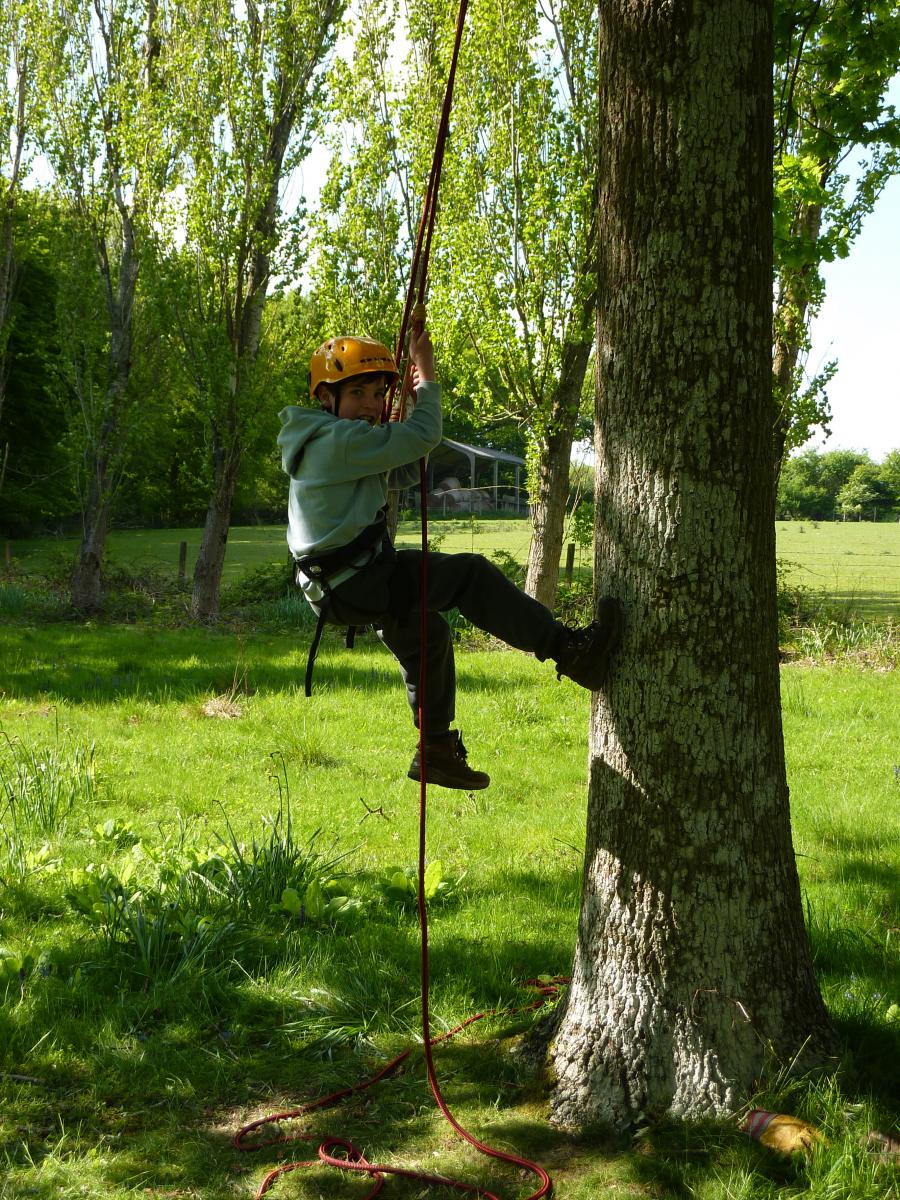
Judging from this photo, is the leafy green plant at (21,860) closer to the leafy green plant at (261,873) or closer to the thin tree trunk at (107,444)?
the leafy green plant at (261,873)

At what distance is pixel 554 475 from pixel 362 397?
9574mm

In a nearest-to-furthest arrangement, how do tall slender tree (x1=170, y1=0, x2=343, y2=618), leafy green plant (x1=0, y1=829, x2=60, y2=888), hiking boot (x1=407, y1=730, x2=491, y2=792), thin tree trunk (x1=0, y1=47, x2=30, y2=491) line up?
hiking boot (x1=407, y1=730, x2=491, y2=792)
leafy green plant (x1=0, y1=829, x2=60, y2=888)
tall slender tree (x1=170, y1=0, x2=343, y2=618)
thin tree trunk (x1=0, y1=47, x2=30, y2=491)

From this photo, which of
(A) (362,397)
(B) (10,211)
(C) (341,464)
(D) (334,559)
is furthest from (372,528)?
(B) (10,211)

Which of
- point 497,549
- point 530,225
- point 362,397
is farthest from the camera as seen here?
point 497,549

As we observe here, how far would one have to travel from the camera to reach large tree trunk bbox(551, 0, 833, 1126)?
3.09m

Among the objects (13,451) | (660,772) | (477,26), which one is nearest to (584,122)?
(477,26)

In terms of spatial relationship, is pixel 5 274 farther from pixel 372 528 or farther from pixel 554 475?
pixel 372 528

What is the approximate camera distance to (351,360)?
406cm

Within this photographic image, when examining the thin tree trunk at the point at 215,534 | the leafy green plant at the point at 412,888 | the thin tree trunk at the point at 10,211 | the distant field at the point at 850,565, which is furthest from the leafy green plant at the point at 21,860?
the thin tree trunk at the point at 10,211

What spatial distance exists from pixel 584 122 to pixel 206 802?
9.65 m

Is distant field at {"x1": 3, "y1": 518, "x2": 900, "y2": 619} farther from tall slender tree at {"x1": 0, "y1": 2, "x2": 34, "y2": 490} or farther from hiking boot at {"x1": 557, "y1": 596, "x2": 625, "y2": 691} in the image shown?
hiking boot at {"x1": 557, "y1": 596, "x2": 625, "y2": 691}

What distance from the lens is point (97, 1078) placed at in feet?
12.4

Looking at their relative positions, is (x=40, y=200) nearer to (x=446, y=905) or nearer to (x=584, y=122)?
(x=584, y=122)

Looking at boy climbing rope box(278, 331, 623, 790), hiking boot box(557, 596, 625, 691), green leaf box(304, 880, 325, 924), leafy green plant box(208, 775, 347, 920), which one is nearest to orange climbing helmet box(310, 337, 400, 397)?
boy climbing rope box(278, 331, 623, 790)
